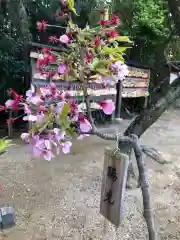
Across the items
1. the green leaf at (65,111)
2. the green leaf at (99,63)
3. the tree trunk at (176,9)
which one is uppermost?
the tree trunk at (176,9)

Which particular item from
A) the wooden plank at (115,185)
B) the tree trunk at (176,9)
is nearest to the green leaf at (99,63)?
the wooden plank at (115,185)

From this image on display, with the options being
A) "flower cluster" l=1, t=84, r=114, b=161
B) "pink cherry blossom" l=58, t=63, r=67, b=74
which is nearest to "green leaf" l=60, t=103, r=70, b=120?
"flower cluster" l=1, t=84, r=114, b=161

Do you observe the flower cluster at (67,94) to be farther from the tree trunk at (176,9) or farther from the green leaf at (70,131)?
the tree trunk at (176,9)

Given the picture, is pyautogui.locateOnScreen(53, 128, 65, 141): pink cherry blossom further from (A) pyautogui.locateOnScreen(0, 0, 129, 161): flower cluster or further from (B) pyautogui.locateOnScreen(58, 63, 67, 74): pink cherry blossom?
(B) pyautogui.locateOnScreen(58, 63, 67, 74): pink cherry blossom

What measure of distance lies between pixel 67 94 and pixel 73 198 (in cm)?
168

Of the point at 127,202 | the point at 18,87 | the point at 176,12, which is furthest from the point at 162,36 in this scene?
the point at 127,202

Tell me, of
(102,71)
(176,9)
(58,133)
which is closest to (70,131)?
(58,133)

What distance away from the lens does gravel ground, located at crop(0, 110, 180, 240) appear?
2.33 meters

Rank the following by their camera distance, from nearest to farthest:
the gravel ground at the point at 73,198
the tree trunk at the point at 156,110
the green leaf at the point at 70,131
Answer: the green leaf at the point at 70,131
the gravel ground at the point at 73,198
the tree trunk at the point at 156,110

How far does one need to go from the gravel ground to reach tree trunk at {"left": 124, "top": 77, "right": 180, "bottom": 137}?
2.42 feet

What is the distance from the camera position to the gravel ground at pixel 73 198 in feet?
7.65

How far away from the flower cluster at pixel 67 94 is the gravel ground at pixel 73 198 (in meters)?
1.17

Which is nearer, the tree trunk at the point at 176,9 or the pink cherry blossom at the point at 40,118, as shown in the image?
the pink cherry blossom at the point at 40,118

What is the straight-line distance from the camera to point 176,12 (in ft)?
8.66
